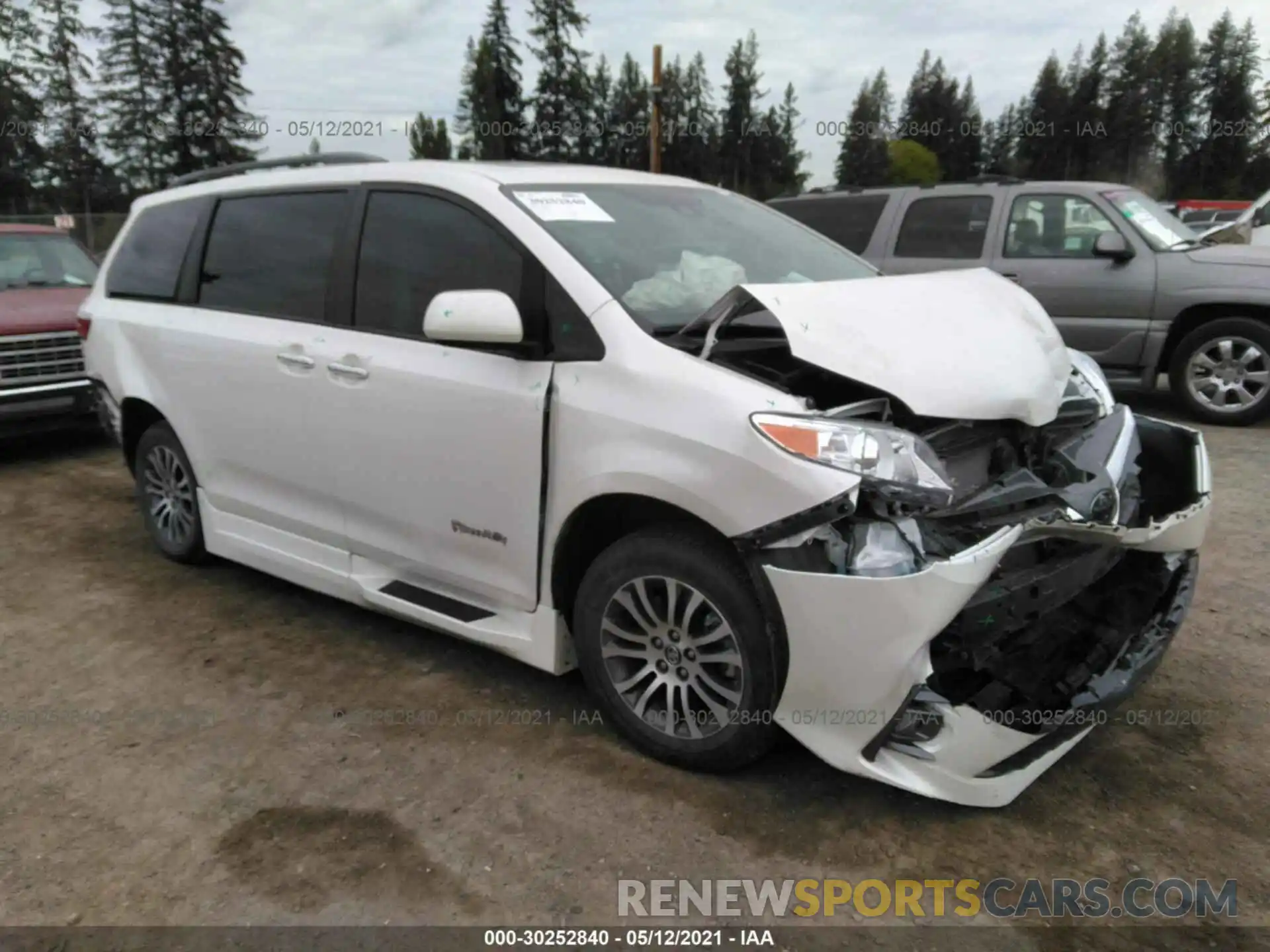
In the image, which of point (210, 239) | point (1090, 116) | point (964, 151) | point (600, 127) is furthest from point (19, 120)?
point (1090, 116)

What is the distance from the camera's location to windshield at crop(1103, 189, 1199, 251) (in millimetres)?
7617

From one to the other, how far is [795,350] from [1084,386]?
1371mm

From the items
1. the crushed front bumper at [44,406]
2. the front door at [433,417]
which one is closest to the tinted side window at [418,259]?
the front door at [433,417]

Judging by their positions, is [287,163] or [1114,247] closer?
[287,163]

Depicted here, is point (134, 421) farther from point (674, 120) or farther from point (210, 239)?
point (674, 120)

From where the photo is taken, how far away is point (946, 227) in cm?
805

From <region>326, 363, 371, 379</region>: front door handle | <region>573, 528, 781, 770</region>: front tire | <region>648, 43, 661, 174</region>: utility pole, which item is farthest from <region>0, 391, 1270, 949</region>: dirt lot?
<region>648, 43, 661, 174</region>: utility pole

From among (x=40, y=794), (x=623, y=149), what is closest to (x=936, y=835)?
(x=40, y=794)

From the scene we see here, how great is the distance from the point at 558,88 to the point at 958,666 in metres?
52.4

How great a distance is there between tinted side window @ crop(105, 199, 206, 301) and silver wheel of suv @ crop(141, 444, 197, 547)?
2.58 feet

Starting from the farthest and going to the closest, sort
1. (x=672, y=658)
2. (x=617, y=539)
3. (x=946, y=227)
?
(x=946, y=227), (x=617, y=539), (x=672, y=658)

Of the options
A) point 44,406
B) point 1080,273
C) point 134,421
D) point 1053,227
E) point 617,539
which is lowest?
point 44,406

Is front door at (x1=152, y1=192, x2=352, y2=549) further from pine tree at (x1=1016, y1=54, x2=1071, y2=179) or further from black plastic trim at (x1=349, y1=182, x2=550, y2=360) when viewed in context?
pine tree at (x1=1016, y1=54, x2=1071, y2=179)

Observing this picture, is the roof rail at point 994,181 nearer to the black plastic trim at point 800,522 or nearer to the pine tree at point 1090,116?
the black plastic trim at point 800,522
